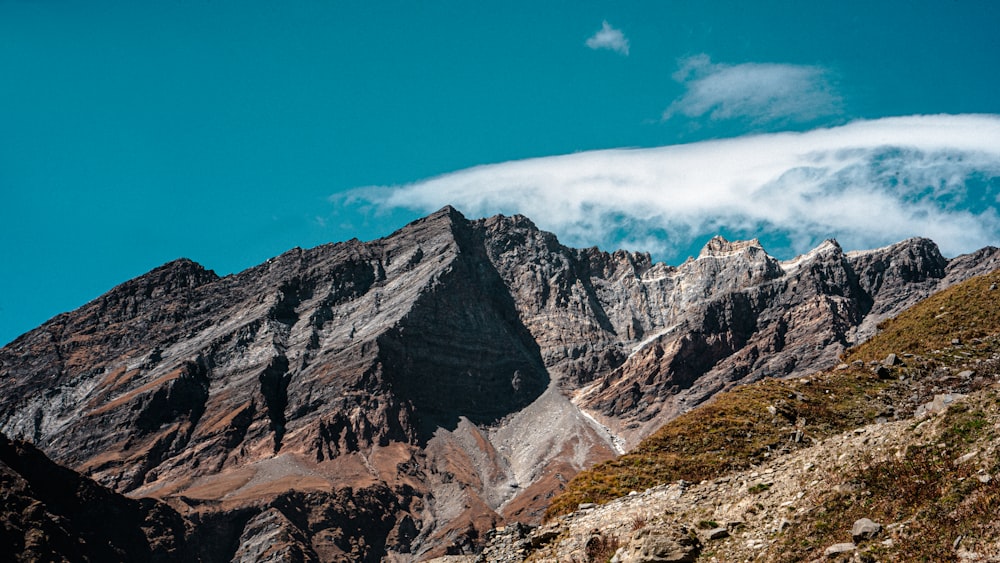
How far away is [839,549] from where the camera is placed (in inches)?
1045

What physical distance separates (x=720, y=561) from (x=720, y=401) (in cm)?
2217

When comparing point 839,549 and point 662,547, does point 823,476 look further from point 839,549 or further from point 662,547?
point 662,547

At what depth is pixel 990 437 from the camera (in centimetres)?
2759

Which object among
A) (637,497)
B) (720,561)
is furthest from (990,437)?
(637,497)

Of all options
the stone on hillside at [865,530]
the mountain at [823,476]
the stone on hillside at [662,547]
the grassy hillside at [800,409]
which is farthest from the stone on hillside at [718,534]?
the grassy hillside at [800,409]

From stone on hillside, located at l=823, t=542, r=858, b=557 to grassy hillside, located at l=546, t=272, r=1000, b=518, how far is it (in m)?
13.7

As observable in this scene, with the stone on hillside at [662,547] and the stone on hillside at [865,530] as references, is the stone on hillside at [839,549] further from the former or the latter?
the stone on hillside at [662,547]

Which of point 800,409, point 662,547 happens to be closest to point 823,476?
point 662,547

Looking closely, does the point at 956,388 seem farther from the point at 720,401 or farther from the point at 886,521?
the point at 886,521

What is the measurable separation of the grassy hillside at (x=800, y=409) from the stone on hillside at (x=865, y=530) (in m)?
13.7

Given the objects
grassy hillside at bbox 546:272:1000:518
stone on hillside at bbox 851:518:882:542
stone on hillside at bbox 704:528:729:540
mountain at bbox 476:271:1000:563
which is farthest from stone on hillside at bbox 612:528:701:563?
grassy hillside at bbox 546:272:1000:518

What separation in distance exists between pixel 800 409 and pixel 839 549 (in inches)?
805

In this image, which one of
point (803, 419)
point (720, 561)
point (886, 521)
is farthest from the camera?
point (803, 419)

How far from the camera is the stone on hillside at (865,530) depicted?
26.3 meters
